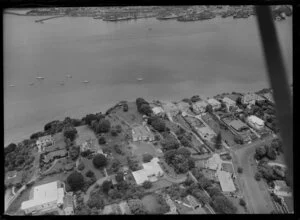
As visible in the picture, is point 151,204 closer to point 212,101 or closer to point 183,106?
point 183,106

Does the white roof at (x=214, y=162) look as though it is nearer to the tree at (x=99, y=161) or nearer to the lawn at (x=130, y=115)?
the lawn at (x=130, y=115)

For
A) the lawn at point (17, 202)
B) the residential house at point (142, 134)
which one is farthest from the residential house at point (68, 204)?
the residential house at point (142, 134)

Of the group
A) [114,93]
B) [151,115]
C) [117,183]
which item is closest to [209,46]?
[151,115]

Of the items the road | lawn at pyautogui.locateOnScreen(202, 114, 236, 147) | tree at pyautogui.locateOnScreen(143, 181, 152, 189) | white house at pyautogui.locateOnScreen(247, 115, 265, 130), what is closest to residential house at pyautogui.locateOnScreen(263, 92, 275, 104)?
white house at pyautogui.locateOnScreen(247, 115, 265, 130)

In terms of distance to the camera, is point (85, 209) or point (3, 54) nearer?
point (85, 209)

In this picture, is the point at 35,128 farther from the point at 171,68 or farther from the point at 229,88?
the point at 229,88
